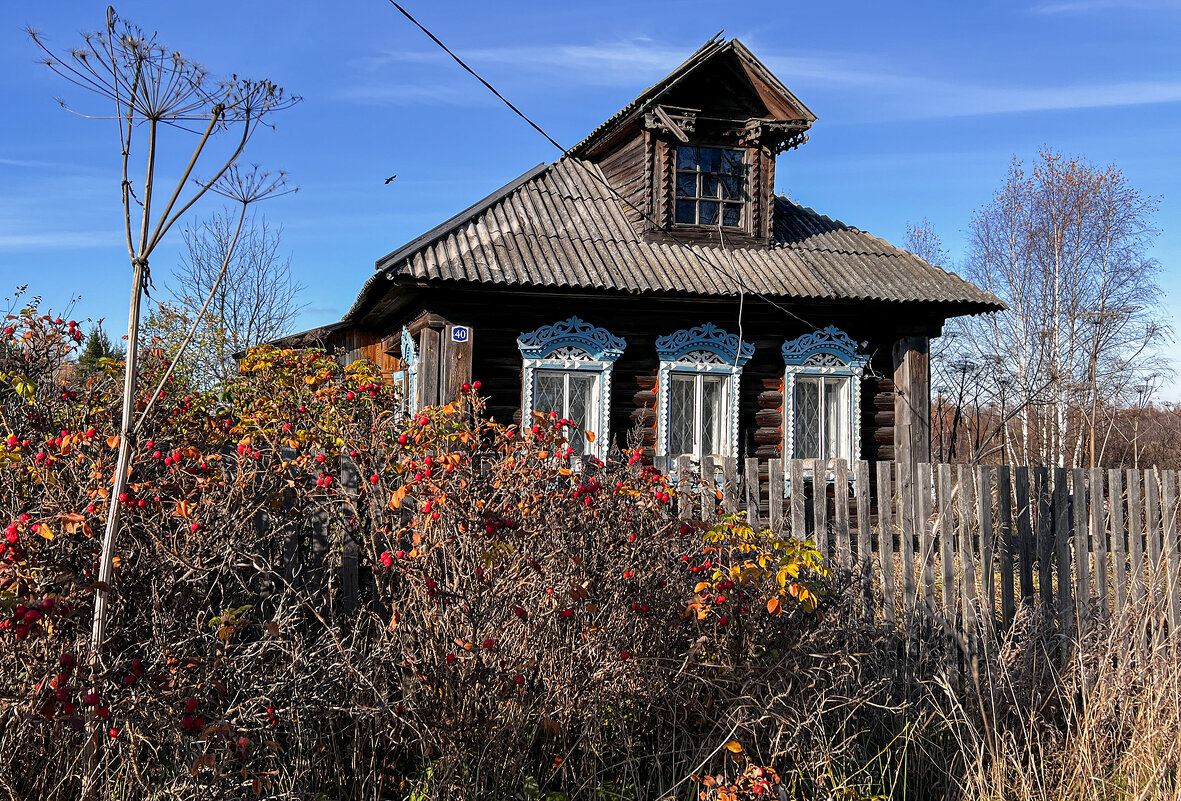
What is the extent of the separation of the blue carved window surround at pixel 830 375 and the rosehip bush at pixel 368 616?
6.28 metres

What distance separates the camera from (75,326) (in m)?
3.84

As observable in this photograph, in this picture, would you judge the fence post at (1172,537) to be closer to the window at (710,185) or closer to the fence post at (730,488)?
the fence post at (730,488)

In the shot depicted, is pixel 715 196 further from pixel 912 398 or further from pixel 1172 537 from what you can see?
pixel 1172 537

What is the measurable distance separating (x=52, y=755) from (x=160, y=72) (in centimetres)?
199

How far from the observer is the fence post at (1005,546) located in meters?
4.46

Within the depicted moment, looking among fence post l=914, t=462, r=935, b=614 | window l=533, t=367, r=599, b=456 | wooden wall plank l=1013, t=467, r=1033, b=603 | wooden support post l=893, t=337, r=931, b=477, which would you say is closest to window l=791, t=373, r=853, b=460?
wooden support post l=893, t=337, r=931, b=477

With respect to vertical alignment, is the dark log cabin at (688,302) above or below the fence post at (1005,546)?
above

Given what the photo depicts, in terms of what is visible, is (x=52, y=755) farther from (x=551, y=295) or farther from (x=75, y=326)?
(x=551, y=295)

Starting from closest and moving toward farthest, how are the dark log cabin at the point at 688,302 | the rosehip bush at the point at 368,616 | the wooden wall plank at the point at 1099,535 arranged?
the rosehip bush at the point at 368,616, the wooden wall plank at the point at 1099,535, the dark log cabin at the point at 688,302

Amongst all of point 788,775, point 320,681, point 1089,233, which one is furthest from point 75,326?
point 1089,233

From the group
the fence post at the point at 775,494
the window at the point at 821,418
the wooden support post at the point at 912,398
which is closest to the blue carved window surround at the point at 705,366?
the window at the point at 821,418

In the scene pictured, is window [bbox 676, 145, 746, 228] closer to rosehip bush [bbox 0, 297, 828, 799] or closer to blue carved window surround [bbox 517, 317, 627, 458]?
blue carved window surround [bbox 517, 317, 627, 458]

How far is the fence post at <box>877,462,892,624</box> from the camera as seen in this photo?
13.3ft

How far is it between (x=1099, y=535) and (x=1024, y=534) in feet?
1.69
